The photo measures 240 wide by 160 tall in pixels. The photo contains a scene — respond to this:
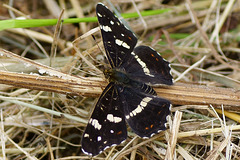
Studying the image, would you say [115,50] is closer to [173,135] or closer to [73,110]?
[73,110]

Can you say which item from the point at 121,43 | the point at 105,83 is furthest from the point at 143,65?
the point at 105,83

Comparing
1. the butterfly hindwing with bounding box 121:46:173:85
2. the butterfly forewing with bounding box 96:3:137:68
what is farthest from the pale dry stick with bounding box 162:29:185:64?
the butterfly forewing with bounding box 96:3:137:68

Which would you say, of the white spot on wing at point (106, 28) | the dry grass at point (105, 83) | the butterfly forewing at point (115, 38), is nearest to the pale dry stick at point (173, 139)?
the dry grass at point (105, 83)

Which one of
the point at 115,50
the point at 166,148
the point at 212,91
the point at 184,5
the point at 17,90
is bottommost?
the point at 166,148

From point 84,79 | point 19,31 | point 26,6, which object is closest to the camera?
point 84,79

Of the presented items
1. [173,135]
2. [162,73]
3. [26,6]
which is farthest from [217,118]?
[26,6]

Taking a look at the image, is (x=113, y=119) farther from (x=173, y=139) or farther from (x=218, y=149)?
(x=218, y=149)
